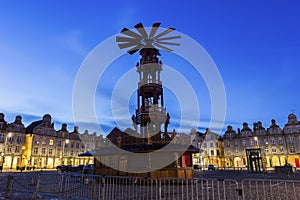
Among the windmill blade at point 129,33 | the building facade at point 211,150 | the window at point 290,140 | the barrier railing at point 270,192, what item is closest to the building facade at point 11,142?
the windmill blade at point 129,33

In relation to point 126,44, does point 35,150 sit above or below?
below

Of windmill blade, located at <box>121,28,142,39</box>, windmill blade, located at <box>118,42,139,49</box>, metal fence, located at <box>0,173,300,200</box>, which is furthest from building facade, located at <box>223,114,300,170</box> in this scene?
metal fence, located at <box>0,173,300,200</box>

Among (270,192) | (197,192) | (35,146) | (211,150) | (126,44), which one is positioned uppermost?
(126,44)

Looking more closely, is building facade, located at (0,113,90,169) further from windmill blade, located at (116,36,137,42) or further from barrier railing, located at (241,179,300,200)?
barrier railing, located at (241,179,300,200)

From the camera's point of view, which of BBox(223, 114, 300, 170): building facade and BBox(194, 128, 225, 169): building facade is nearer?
BBox(223, 114, 300, 170): building facade

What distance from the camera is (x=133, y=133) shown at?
20.7 metres

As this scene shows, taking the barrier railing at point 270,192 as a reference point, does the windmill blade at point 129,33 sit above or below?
above

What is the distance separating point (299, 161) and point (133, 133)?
52979mm

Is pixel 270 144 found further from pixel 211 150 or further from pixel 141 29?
pixel 141 29

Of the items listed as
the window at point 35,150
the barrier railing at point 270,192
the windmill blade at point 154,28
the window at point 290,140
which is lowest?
the barrier railing at point 270,192

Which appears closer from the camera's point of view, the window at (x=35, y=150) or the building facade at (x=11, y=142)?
the building facade at (x=11, y=142)

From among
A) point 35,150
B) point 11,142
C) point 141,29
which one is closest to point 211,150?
point 35,150

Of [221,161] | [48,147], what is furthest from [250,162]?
[48,147]

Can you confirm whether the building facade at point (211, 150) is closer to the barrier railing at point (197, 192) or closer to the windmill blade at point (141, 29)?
the windmill blade at point (141, 29)
